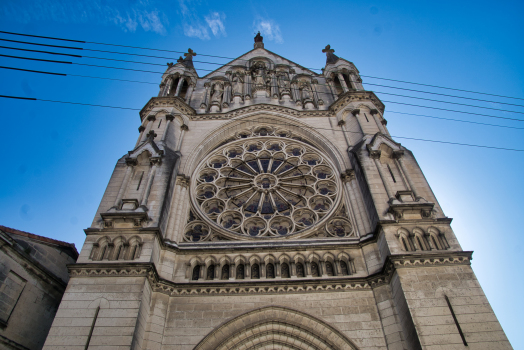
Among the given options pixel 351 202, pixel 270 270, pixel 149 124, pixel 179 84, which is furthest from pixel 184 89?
pixel 270 270

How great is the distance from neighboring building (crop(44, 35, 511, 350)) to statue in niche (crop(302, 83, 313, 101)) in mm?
2689

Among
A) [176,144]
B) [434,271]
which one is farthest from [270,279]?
[176,144]

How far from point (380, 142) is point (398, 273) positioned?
613cm

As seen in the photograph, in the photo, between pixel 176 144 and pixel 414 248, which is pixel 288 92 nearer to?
pixel 176 144

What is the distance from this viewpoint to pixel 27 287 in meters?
11.3

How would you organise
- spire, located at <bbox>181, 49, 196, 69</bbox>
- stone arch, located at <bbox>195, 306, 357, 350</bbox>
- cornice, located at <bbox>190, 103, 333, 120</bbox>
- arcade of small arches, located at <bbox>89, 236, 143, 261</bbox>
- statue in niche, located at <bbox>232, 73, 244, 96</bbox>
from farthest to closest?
spire, located at <bbox>181, 49, 196, 69</bbox>
statue in niche, located at <bbox>232, 73, 244, 96</bbox>
cornice, located at <bbox>190, 103, 333, 120</bbox>
arcade of small arches, located at <bbox>89, 236, 143, 261</bbox>
stone arch, located at <bbox>195, 306, 357, 350</bbox>

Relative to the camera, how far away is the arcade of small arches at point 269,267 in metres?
11.5

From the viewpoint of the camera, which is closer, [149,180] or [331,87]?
[149,180]

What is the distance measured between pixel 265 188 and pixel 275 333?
637 cm

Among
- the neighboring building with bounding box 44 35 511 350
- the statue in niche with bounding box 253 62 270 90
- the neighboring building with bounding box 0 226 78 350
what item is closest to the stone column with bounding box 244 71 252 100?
the statue in niche with bounding box 253 62 270 90

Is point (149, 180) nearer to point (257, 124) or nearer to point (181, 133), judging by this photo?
point (181, 133)

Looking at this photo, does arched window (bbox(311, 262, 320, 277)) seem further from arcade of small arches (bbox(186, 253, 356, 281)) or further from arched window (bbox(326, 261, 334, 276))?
arched window (bbox(326, 261, 334, 276))

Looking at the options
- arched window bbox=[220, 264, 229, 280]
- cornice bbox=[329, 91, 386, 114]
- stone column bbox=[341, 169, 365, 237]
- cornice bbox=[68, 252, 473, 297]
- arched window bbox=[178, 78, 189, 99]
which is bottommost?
cornice bbox=[68, 252, 473, 297]

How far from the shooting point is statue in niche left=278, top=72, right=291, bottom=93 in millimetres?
21312
